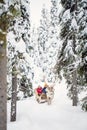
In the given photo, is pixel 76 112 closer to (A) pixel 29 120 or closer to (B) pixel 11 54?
(A) pixel 29 120

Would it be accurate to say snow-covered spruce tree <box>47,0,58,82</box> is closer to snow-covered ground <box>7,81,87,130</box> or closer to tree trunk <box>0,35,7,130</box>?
snow-covered ground <box>7,81,87,130</box>

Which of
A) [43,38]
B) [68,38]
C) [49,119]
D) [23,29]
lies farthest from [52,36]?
[49,119]

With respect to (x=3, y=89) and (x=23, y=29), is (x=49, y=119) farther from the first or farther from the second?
(x=3, y=89)

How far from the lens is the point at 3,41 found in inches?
404

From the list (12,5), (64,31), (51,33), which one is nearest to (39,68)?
(51,33)

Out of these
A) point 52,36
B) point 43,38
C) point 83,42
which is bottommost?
point 83,42

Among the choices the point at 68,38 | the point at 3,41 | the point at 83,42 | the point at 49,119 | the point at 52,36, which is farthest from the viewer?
the point at 52,36

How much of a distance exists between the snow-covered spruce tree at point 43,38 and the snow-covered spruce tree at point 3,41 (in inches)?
1897

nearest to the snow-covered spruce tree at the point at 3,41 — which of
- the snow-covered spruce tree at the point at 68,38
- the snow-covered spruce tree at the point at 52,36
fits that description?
the snow-covered spruce tree at the point at 68,38

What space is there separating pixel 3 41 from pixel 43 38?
51450 mm

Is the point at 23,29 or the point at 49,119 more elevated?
the point at 23,29

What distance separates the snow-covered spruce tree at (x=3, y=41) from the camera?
1006 centimetres

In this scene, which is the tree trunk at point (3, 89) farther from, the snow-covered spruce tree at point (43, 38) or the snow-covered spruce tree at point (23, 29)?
the snow-covered spruce tree at point (43, 38)

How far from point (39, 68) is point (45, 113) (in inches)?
1727
